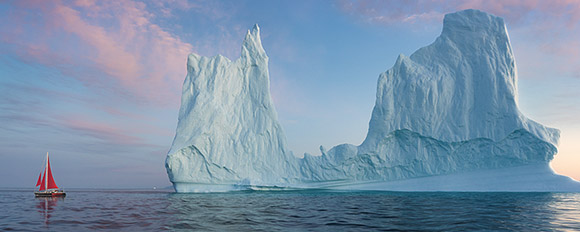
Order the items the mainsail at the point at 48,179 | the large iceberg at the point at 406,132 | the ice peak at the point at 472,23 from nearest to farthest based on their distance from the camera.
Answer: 1. the large iceberg at the point at 406,132
2. the ice peak at the point at 472,23
3. the mainsail at the point at 48,179

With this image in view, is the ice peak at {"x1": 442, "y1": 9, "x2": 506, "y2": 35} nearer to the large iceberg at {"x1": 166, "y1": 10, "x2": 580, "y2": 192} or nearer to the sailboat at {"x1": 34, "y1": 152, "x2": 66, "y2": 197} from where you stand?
the large iceberg at {"x1": 166, "y1": 10, "x2": 580, "y2": 192}

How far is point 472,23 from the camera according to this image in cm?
3022

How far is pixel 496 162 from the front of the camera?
28125 mm

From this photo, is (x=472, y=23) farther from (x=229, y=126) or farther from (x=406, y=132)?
(x=229, y=126)

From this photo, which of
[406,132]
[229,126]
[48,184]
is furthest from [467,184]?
[48,184]

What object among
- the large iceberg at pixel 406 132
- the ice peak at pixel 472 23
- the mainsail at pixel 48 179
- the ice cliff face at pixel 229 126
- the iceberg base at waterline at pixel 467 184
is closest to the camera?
the iceberg base at waterline at pixel 467 184

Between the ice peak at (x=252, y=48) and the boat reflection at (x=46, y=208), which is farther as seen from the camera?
the ice peak at (x=252, y=48)

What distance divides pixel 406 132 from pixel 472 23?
1106 cm

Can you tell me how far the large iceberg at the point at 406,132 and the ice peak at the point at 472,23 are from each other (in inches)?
3.3

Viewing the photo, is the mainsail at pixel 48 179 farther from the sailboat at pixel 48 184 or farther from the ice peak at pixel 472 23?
the ice peak at pixel 472 23

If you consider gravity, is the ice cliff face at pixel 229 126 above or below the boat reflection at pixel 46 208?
above

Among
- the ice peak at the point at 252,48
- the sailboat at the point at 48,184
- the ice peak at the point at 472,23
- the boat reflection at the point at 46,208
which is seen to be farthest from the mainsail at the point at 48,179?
the ice peak at the point at 472,23

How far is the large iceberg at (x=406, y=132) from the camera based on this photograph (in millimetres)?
27641

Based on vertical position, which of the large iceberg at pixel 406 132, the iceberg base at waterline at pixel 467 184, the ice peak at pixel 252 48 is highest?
the ice peak at pixel 252 48
